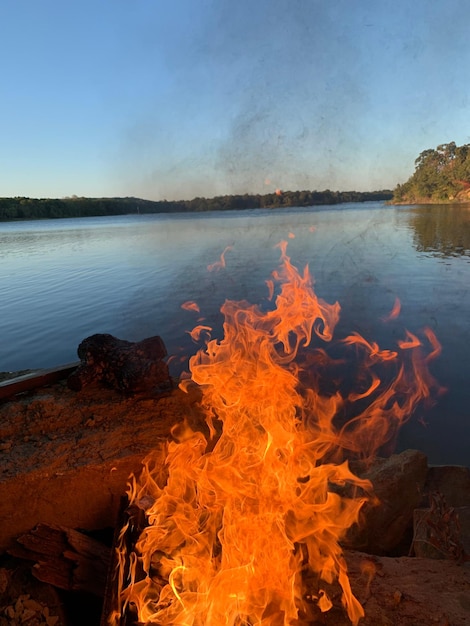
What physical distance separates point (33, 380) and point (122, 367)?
3.82 ft

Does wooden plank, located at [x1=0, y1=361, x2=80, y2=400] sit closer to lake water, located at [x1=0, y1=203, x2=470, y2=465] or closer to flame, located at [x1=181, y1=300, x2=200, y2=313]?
lake water, located at [x1=0, y1=203, x2=470, y2=465]

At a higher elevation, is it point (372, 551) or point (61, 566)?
point (61, 566)

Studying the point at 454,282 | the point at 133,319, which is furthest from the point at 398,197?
the point at 133,319

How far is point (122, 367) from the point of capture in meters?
4.42

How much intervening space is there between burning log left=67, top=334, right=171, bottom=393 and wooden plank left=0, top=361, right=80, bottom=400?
362 mm

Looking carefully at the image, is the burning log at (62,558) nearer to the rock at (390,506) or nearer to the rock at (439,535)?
the rock at (390,506)

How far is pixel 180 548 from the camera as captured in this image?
324 cm

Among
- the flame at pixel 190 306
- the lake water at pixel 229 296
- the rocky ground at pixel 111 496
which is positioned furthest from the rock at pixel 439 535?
the flame at pixel 190 306

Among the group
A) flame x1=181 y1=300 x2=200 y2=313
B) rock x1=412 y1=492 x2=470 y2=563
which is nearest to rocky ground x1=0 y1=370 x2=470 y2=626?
rock x1=412 y1=492 x2=470 y2=563

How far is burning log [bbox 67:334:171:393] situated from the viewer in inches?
Answer: 173

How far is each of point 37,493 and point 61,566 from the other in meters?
0.68

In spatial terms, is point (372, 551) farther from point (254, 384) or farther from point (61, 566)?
point (61, 566)

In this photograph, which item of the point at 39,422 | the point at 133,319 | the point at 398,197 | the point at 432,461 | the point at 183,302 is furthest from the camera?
the point at 398,197

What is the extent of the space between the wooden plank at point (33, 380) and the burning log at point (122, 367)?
36 centimetres
